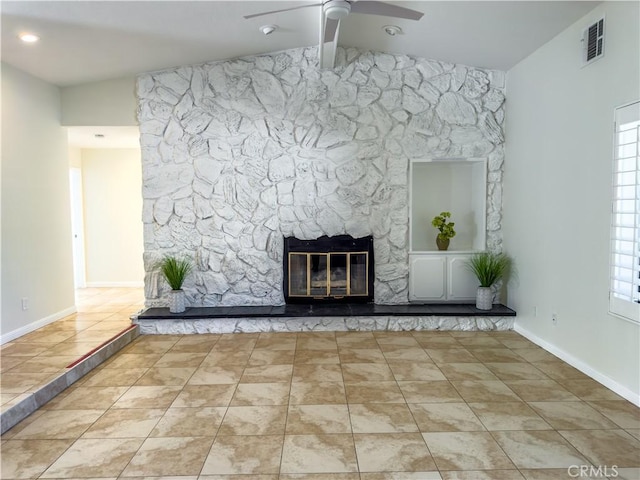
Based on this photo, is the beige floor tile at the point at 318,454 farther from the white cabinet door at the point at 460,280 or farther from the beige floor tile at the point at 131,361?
the white cabinet door at the point at 460,280

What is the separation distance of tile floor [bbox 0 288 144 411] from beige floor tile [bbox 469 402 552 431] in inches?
124

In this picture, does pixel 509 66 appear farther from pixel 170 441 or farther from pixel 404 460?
pixel 170 441

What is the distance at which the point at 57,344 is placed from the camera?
418 cm

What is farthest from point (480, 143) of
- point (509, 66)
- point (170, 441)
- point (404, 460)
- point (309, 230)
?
point (170, 441)

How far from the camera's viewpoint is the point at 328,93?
519cm

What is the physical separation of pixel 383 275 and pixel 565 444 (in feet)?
9.56

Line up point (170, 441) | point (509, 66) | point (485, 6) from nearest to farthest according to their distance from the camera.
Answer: point (170, 441)
point (485, 6)
point (509, 66)

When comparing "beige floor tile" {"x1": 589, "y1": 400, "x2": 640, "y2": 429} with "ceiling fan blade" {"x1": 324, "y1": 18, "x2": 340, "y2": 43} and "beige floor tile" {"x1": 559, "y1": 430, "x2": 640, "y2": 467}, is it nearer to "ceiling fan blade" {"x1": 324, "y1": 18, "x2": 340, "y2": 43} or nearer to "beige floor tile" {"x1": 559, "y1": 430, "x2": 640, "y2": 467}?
"beige floor tile" {"x1": 559, "y1": 430, "x2": 640, "y2": 467}

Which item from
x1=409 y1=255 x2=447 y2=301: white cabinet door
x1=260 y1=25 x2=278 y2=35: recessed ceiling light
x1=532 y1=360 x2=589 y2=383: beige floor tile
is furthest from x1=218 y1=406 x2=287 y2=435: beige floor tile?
x1=260 y1=25 x2=278 y2=35: recessed ceiling light

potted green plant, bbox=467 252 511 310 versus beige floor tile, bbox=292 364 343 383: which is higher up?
potted green plant, bbox=467 252 511 310

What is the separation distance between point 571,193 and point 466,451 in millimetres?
2495

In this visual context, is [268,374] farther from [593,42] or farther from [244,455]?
[593,42]

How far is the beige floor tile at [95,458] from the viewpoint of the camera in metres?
2.32

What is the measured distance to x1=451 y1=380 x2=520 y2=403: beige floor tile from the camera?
3162 millimetres
